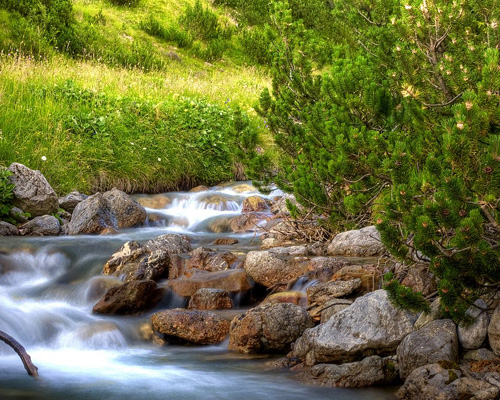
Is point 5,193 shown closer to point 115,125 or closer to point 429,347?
point 115,125

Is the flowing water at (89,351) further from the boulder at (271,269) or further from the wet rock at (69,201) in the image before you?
the wet rock at (69,201)

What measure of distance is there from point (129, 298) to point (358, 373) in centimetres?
249

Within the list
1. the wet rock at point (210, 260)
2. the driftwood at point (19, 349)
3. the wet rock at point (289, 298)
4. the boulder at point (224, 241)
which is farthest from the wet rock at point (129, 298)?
the boulder at point (224, 241)

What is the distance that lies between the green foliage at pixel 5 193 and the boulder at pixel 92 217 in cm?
86

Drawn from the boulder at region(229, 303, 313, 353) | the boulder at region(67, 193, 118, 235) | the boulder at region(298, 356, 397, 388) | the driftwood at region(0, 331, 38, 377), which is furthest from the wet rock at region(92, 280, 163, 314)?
the boulder at region(67, 193, 118, 235)

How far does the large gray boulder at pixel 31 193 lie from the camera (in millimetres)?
9242

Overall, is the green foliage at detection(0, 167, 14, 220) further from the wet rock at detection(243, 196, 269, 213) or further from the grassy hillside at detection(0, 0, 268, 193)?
the wet rock at detection(243, 196, 269, 213)

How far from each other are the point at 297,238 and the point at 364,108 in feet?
7.49

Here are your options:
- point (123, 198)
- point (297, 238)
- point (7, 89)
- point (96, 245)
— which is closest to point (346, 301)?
point (297, 238)

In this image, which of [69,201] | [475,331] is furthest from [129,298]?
[69,201]

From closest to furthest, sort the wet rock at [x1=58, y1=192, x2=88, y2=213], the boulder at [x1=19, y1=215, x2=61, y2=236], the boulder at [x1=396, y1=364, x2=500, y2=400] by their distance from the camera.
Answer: the boulder at [x1=396, y1=364, x2=500, y2=400], the boulder at [x1=19, y1=215, x2=61, y2=236], the wet rock at [x1=58, y1=192, x2=88, y2=213]

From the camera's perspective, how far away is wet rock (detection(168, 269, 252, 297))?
6293mm

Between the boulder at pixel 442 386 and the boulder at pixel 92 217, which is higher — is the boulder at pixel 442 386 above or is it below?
above

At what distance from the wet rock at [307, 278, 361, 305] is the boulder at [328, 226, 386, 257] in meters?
1.15
